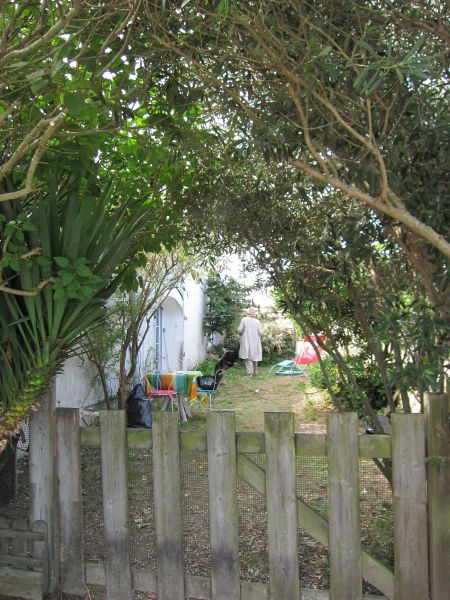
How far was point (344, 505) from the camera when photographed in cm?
264

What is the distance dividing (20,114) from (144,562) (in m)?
2.77

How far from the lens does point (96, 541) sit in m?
3.24

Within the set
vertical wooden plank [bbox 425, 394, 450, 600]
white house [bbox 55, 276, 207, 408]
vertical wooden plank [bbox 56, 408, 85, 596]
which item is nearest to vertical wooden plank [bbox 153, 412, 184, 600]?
vertical wooden plank [bbox 56, 408, 85, 596]

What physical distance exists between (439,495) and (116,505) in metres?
1.64

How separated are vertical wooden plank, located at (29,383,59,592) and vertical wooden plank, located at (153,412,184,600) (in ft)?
1.92

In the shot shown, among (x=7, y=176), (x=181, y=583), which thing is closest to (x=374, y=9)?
(x=7, y=176)

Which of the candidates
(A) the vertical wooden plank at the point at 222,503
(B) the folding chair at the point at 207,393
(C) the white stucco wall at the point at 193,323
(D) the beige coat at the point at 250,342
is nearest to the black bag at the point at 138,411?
(B) the folding chair at the point at 207,393

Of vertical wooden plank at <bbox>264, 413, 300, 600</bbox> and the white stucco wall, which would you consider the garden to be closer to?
vertical wooden plank at <bbox>264, 413, 300, 600</bbox>

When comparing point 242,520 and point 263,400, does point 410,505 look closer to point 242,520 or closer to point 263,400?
point 242,520

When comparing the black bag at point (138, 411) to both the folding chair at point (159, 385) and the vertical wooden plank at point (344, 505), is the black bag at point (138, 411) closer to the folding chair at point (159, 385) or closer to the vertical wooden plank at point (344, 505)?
the folding chair at point (159, 385)

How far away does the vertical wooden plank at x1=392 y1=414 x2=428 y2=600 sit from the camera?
2.57m

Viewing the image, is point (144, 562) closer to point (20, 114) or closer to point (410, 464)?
point (410, 464)

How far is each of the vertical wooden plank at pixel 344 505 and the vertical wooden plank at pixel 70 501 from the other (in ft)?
4.45

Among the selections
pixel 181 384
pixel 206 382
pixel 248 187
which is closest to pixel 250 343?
pixel 206 382
